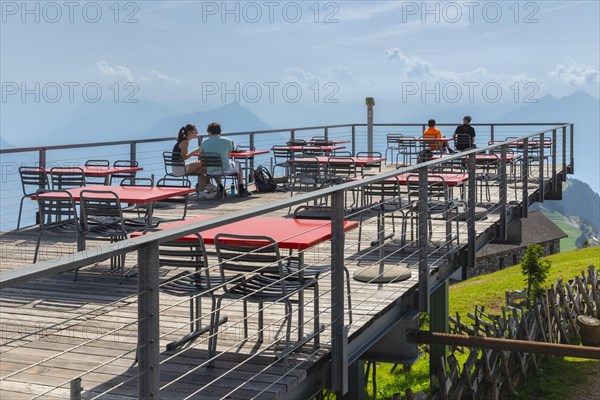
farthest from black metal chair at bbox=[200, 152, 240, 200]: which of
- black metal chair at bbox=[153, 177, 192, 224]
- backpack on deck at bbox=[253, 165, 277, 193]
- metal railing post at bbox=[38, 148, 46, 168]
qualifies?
metal railing post at bbox=[38, 148, 46, 168]

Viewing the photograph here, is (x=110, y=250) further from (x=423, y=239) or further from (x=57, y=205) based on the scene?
(x=57, y=205)

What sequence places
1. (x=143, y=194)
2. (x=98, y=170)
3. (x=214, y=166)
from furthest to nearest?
(x=214, y=166)
(x=98, y=170)
(x=143, y=194)

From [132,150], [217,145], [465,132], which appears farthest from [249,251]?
[465,132]

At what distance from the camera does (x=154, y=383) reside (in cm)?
302

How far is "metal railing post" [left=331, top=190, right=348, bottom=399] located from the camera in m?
4.61

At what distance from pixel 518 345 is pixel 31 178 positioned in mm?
6180

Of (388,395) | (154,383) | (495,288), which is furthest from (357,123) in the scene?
(154,383)

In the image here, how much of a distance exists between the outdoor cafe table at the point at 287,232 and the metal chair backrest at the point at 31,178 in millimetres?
5289

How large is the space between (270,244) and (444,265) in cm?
374

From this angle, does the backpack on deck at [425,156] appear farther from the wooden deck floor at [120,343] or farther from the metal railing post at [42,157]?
the wooden deck floor at [120,343]

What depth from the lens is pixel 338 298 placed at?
4695 millimetres

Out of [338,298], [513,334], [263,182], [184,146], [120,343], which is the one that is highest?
[184,146]

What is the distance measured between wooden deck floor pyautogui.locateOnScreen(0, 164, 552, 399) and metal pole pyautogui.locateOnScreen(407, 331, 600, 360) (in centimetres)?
74

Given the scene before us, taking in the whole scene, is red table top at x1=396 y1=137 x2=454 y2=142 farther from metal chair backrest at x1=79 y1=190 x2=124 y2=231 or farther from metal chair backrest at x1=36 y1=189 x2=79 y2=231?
metal chair backrest at x1=36 y1=189 x2=79 y2=231
